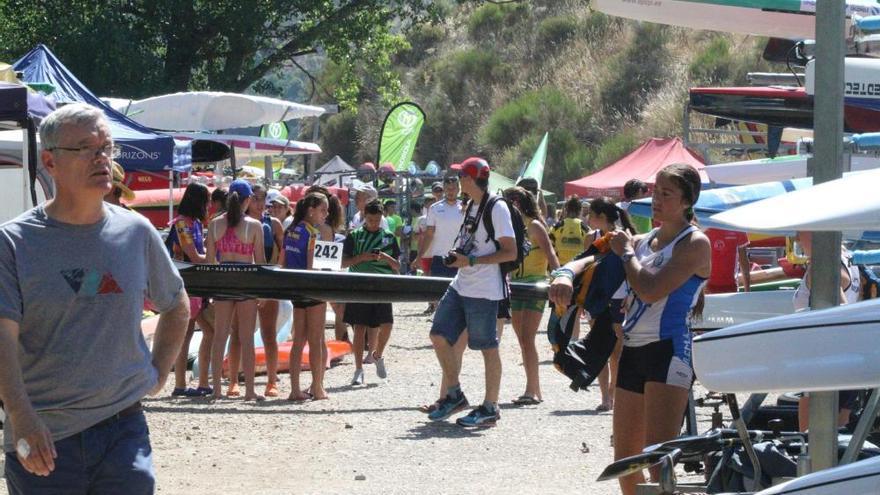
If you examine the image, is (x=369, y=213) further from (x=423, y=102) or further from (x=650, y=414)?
(x=423, y=102)

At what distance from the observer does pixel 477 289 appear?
9.95 m

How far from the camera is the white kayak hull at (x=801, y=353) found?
4141 mm

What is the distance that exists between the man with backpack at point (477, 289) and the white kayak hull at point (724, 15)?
2.67 meters

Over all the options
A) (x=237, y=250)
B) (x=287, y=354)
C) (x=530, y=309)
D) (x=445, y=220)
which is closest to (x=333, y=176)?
(x=445, y=220)

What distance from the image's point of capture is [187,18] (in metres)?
36.0

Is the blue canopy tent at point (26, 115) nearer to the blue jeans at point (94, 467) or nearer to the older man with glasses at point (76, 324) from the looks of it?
the older man with glasses at point (76, 324)

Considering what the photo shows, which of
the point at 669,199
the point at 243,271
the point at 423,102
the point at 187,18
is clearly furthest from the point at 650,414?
the point at 423,102

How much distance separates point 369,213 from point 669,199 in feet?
23.2

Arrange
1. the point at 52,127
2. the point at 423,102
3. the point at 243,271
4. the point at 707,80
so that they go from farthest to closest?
1. the point at 423,102
2. the point at 707,80
3. the point at 243,271
4. the point at 52,127

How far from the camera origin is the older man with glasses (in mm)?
4207

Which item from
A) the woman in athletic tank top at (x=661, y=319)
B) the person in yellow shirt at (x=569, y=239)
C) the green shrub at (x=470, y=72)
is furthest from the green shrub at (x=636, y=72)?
the woman in athletic tank top at (x=661, y=319)

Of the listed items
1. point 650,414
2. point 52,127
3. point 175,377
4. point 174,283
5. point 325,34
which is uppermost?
point 325,34

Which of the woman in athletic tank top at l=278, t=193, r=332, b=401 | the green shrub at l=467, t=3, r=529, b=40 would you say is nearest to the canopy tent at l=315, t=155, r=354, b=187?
the woman in athletic tank top at l=278, t=193, r=332, b=401

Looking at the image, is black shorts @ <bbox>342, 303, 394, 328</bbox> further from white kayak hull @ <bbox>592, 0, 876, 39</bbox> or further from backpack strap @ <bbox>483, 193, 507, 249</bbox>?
white kayak hull @ <bbox>592, 0, 876, 39</bbox>
